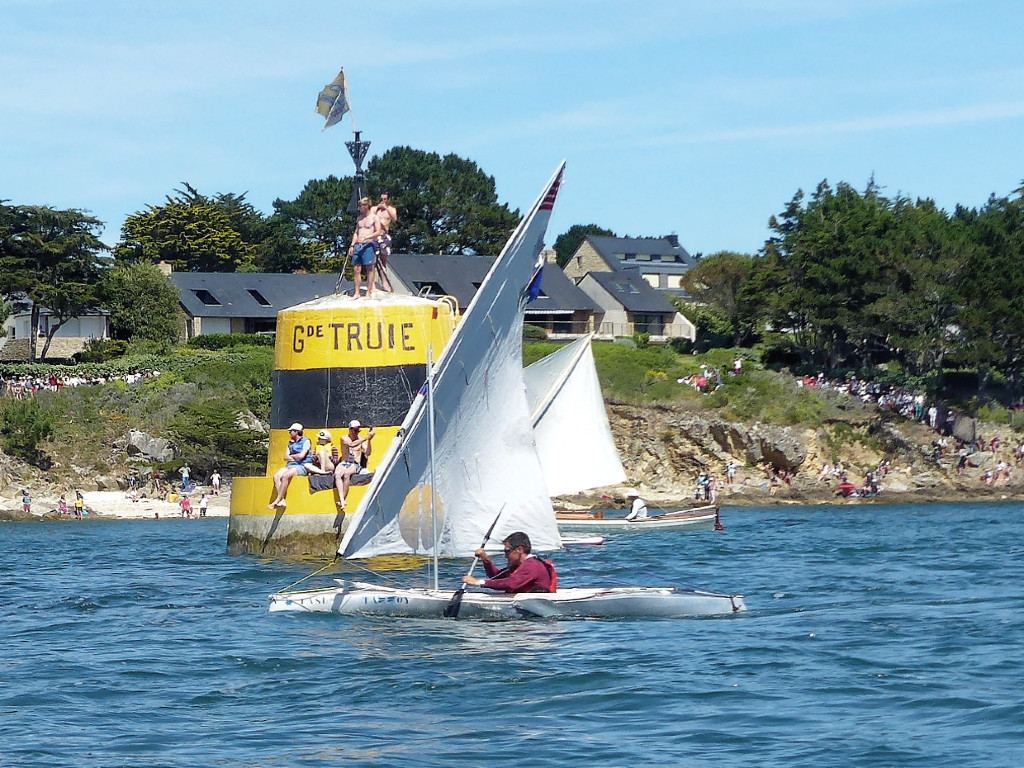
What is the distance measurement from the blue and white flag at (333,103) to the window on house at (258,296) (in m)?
62.0

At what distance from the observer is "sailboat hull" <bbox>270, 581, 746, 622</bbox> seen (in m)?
20.0

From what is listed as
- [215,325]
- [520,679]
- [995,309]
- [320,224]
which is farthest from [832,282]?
[520,679]

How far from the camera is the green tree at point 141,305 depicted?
271 feet

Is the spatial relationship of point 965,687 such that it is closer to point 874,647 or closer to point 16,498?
point 874,647

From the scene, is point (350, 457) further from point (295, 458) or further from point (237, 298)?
point (237, 298)

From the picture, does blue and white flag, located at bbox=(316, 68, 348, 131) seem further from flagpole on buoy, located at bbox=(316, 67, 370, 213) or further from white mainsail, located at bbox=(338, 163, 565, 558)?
white mainsail, located at bbox=(338, 163, 565, 558)

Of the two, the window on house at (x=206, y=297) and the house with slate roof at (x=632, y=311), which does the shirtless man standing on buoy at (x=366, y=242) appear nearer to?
the window on house at (x=206, y=297)

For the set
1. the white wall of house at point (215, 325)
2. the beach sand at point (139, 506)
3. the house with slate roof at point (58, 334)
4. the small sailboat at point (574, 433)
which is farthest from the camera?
the white wall of house at point (215, 325)

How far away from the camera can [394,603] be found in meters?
20.5

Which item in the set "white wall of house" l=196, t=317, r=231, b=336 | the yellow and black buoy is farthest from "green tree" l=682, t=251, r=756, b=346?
the yellow and black buoy

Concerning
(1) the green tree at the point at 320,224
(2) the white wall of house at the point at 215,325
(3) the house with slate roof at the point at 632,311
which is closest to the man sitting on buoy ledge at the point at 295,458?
(2) the white wall of house at the point at 215,325

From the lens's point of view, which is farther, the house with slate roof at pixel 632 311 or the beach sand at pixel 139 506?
the house with slate roof at pixel 632 311

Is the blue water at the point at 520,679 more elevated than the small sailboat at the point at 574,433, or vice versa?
the small sailboat at the point at 574,433

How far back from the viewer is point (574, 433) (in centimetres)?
4247
